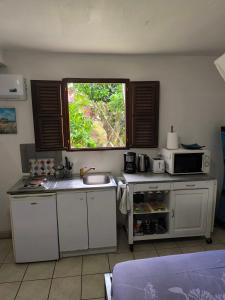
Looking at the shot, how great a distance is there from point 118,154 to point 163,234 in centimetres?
118

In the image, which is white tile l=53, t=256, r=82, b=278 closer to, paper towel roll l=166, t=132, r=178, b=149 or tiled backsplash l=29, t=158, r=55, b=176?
tiled backsplash l=29, t=158, r=55, b=176

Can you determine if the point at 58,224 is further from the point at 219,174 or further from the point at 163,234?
the point at 219,174

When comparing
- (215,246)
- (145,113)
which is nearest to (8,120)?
(145,113)

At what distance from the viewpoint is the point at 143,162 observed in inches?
110

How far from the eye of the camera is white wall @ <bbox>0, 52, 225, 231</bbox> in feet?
8.63

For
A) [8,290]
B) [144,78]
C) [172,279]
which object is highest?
[144,78]

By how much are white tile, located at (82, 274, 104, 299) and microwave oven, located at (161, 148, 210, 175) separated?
4.77 ft

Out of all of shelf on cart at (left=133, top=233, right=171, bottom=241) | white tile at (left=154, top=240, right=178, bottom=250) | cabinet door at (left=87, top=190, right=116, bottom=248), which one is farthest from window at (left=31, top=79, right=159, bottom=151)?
white tile at (left=154, top=240, right=178, bottom=250)

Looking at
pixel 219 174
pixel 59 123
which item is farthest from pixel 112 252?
pixel 219 174

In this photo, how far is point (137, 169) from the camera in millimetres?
2818

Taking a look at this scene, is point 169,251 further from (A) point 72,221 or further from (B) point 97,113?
(B) point 97,113

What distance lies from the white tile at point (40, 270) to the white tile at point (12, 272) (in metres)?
0.06

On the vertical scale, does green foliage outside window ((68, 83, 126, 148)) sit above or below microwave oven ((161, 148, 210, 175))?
above

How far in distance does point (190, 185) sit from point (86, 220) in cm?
131
